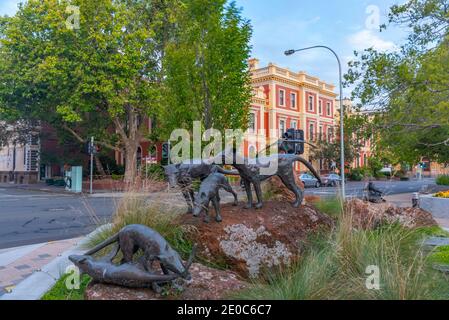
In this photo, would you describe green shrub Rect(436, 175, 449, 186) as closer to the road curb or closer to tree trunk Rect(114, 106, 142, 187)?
tree trunk Rect(114, 106, 142, 187)

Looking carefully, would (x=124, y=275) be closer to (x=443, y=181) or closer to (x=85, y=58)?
(x=85, y=58)

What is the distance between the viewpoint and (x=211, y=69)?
28.9 ft

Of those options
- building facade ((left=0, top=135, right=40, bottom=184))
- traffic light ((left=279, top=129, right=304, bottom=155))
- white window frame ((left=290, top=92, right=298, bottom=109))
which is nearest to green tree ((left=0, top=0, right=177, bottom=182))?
building facade ((left=0, top=135, right=40, bottom=184))

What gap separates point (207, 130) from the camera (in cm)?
902

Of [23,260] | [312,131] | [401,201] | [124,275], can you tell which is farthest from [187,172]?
[312,131]

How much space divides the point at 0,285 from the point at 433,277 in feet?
17.5

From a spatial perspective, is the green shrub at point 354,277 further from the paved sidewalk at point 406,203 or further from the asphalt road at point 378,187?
the paved sidewalk at point 406,203

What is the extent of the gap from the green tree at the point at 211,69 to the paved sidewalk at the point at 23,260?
13.3 feet

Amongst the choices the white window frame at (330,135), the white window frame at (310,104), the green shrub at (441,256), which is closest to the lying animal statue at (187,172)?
the green shrub at (441,256)

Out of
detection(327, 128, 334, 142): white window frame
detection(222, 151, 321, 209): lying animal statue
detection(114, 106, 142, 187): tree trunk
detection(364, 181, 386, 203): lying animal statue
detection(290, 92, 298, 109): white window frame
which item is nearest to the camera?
detection(222, 151, 321, 209): lying animal statue

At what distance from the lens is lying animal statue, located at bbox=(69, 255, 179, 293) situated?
11.1 ft

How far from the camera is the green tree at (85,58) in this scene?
22219 mm

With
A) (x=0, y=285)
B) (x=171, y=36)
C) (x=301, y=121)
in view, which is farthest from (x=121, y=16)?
(x=301, y=121)

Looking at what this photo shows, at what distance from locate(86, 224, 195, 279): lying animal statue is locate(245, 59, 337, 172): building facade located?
110ft
